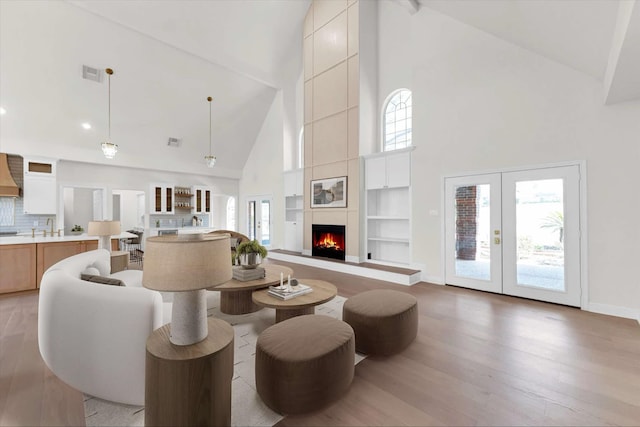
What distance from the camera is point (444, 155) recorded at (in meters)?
4.94

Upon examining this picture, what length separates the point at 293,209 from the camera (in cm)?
817

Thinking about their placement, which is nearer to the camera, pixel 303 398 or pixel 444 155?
pixel 303 398

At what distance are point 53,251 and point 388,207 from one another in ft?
21.6

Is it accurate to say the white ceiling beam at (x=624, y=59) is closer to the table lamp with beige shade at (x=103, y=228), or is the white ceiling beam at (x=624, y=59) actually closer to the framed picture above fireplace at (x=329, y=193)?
the framed picture above fireplace at (x=329, y=193)

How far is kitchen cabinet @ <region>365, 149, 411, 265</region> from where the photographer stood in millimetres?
5570

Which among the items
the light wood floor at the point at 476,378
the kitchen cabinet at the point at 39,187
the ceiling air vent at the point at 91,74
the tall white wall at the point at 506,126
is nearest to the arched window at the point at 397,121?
the tall white wall at the point at 506,126

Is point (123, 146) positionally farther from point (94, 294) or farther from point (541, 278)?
point (541, 278)

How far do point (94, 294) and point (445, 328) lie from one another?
11.1ft

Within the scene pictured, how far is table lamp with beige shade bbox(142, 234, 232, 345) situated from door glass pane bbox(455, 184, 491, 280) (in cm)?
442

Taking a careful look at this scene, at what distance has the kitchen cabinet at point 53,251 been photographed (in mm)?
4734

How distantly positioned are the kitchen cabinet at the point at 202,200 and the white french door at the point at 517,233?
7534 millimetres

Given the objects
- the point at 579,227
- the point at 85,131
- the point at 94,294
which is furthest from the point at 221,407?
the point at 85,131

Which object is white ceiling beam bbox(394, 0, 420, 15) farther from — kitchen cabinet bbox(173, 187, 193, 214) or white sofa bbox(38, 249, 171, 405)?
kitchen cabinet bbox(173, 187, 193, 214)

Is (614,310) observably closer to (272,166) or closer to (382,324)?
(382,324)
